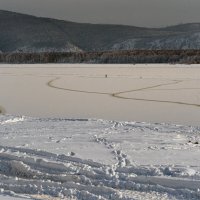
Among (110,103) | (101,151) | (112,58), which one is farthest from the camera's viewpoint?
(112,58)

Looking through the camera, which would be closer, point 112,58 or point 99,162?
point 99,162

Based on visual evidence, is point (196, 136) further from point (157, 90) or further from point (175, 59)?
point (175, 59)

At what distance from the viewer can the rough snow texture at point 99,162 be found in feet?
14.6

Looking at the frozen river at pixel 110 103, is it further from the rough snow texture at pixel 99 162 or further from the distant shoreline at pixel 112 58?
the distant shoreline at pixel 112 58

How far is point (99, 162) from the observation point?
5.25 metres

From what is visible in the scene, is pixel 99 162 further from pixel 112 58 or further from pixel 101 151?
pixel 112 58

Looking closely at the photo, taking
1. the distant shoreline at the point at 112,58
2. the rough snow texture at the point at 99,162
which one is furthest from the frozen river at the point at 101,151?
the distant shoreline at the point at 112,58

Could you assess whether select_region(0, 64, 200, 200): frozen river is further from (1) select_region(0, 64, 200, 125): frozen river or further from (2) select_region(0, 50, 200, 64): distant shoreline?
(2) select_region(0, 50, 200, 64): distant shoreline

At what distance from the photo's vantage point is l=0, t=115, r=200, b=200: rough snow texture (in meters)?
4.46

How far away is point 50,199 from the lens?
4.32 m

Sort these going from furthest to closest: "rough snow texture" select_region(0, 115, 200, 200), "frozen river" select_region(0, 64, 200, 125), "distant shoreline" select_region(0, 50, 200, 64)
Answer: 1. "distant shoreline" select_region(0, 50, 200, 64)
2. "frozen river" select_region(0, 64, 200, 125)
3. "rough snow texture" select_region(0, 115, 200, 200)

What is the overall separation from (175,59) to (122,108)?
134ft

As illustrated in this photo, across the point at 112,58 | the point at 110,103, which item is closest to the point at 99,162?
the point at 110,103

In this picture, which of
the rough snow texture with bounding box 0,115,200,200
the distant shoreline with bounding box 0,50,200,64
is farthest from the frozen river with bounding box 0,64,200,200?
the distant shoreline with bounding box 0,50,200,64
